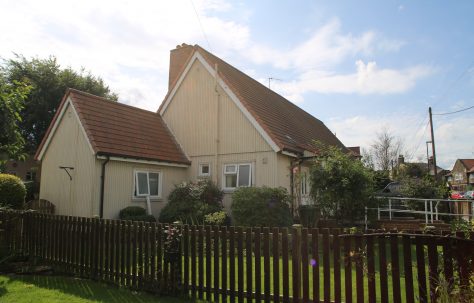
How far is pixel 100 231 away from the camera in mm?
8172

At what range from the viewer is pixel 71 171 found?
48.0ft

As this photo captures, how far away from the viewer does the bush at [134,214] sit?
14.0m

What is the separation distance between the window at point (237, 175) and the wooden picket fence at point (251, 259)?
867cm

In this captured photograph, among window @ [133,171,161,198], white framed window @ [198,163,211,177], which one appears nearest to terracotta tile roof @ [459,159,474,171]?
white framed window @ [198,163,211,177]

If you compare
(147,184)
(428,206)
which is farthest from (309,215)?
(428,206)

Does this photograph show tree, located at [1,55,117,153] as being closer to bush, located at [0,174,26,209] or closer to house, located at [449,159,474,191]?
bush, located at [0,174,26,209]

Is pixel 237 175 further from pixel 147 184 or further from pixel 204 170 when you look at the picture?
pixel 147 184

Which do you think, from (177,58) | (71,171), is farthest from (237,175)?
(177,58)

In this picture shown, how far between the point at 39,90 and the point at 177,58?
14812 millimetres

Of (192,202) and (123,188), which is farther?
(192,202)

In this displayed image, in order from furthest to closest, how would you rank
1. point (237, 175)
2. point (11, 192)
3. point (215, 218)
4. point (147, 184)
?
point (237, 175)
point (147, 184)
point (11, 192)
point (215, 218)

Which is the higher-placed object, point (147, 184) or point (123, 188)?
point (147, 184)

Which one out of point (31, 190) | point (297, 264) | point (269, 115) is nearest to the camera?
point (297, 264)

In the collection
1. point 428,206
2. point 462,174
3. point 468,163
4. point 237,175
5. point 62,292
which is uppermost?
point 468,163
